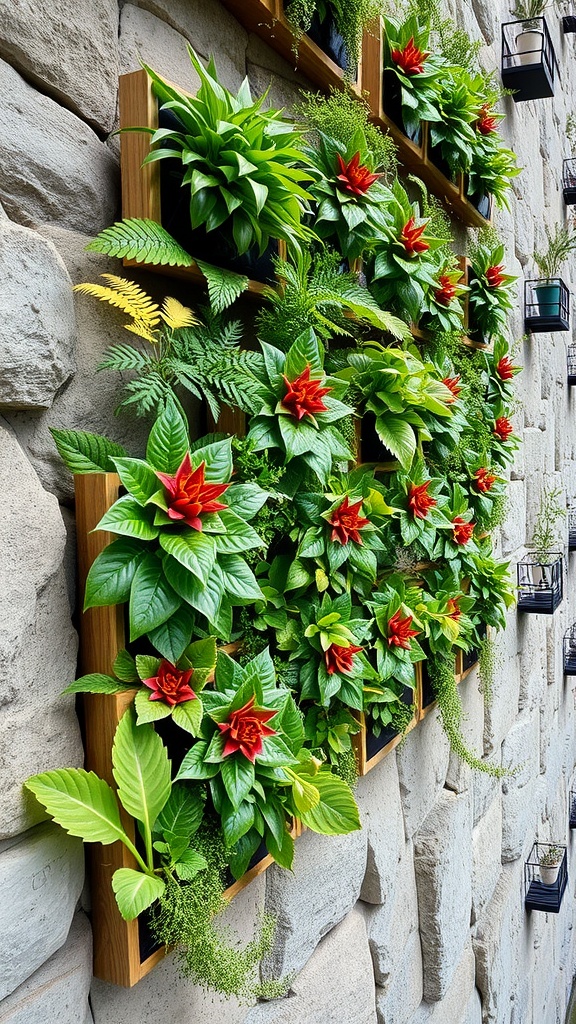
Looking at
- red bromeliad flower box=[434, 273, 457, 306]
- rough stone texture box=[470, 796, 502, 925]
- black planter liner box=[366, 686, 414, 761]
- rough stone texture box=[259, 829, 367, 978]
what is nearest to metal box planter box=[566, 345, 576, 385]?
rough stone texture box=[470, 796, 502, 925]

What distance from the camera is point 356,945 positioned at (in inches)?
47.8

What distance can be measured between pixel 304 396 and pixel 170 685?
36 cm

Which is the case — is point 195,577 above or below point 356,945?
above

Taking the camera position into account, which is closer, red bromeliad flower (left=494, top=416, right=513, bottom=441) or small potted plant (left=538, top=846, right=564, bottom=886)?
A: red bromeliad flower (left=494, top=416, right=513, bottom=441)

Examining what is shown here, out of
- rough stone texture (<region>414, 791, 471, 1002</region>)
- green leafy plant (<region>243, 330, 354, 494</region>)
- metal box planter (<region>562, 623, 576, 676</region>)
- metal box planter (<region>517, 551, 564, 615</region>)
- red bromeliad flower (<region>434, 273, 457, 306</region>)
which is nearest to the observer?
green leafy plant (<region>243, 330, 354, 494</region>)

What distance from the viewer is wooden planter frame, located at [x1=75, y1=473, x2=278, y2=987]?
0.67m

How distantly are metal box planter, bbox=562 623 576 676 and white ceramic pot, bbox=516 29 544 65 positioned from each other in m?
2.26

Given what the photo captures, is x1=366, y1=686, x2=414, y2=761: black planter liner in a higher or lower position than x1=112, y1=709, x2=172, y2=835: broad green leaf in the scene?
lower

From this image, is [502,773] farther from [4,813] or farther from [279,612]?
[4,813]

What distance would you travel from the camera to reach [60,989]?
0.65m

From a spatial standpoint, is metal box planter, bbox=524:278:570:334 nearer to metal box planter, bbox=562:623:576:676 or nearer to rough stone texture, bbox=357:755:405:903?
metal box planter, bbox=562:623:576:676

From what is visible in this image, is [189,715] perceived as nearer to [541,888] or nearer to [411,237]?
[411,237]

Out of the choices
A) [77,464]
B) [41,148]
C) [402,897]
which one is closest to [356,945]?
[402,897]

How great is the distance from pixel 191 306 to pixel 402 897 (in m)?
1.18
